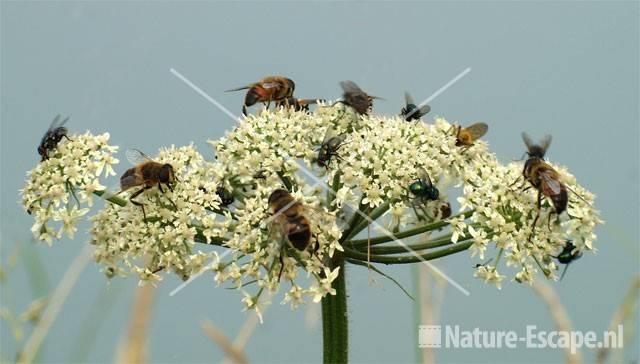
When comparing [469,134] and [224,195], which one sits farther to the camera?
[469,134]

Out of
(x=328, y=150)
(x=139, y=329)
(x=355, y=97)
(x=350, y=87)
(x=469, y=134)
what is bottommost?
(x=139, y=329)

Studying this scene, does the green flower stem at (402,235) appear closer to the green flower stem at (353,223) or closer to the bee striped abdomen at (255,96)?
the green flower stem at (353,223)

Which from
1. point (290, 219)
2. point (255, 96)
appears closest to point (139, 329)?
point (290, 219)

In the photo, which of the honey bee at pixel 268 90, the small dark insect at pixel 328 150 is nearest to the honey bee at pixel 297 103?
the honey bee at pixel 268 90

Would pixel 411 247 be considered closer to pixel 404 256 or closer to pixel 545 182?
pixel 404 256

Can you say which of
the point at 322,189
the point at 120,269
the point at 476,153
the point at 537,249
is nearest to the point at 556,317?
the point at 537,249

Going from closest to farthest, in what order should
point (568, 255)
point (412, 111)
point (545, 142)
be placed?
1. point (568, 255)
2. point (545, 142)
3. point (412, 111)
